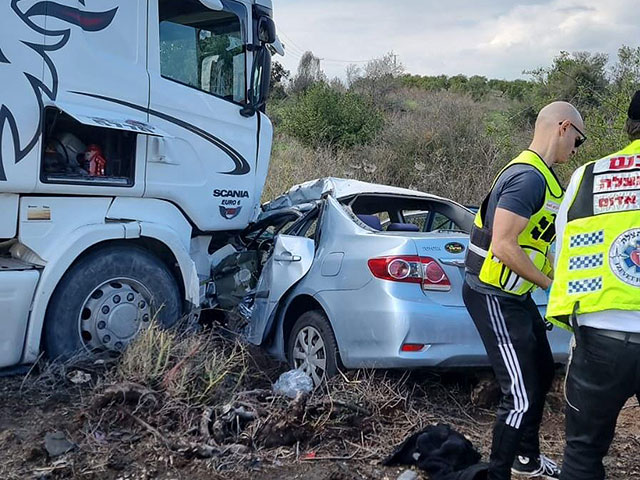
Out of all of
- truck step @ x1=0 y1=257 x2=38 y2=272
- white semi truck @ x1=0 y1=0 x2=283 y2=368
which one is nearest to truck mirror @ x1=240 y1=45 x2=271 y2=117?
white semi truck @ x1=0 y1=0 x2=283 y2=368

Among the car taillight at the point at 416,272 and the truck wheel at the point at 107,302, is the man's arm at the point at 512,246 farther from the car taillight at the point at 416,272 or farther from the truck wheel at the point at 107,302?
the truck wheel at the point at 107,302

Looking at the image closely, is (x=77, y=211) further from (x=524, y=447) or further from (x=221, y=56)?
(x=524, y=447)

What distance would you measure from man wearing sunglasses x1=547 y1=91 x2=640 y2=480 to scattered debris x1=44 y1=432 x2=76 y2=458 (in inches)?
100

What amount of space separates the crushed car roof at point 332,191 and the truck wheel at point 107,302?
59.6 inches

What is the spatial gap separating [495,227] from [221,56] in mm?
3852

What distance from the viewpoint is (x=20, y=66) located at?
4859 millimetres

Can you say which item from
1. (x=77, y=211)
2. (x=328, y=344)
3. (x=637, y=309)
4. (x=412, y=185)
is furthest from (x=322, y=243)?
(x=412, y=185)

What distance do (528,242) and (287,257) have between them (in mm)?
Result: 2431

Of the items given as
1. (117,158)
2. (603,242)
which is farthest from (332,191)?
(603,242)

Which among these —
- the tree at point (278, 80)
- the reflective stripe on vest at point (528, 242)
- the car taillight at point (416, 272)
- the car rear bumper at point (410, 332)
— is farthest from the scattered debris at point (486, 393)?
the tree at point (278, 80)

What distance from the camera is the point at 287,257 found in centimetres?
561

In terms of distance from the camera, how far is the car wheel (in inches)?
191

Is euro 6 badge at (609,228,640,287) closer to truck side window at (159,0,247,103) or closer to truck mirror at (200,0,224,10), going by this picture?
truck side window at (159,0,247,103)

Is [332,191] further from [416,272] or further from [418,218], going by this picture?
[416,272]
